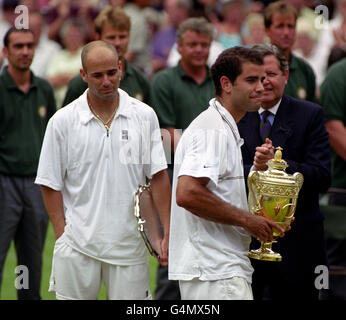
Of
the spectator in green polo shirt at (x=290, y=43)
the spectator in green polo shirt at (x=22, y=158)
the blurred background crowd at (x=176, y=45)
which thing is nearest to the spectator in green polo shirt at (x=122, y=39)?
the blurred background crowd at (x=176, y=45)

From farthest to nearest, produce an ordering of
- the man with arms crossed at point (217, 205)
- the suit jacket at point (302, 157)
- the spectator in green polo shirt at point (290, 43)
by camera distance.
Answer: the spectator in green polo shirt at point (290, 43) → the suit jacket at point (302, 157) → the man with arms crossed at point (217, 205)

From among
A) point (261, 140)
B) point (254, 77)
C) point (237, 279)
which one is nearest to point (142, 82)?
point (261, 140)

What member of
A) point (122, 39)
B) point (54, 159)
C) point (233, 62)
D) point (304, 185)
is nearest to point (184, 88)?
point (122, 39)

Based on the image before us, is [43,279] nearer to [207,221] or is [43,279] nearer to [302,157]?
[302,157]

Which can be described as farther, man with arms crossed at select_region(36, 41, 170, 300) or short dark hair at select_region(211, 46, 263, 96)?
man with arms crossed at select_region(36, 41, 170, 300)

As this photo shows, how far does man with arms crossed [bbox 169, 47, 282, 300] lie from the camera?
4.81 metres

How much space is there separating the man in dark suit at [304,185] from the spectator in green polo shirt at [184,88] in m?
1.91

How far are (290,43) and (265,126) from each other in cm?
211

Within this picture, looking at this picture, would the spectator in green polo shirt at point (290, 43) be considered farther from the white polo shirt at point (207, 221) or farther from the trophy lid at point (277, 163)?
the white polo shirt at point (207, 221)

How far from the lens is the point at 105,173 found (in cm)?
537

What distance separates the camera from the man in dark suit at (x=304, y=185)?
18.7 ft

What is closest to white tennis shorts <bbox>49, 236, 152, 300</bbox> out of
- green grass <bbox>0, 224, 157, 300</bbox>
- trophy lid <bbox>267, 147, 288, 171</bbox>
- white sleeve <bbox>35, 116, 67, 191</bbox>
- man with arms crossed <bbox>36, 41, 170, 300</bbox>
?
man with arms crossed <bbox>36, 41, 170, 300</bbox>

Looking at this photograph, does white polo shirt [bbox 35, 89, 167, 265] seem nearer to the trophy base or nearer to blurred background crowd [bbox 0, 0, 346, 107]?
the trophy base

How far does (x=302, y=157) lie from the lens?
5.75 metres
